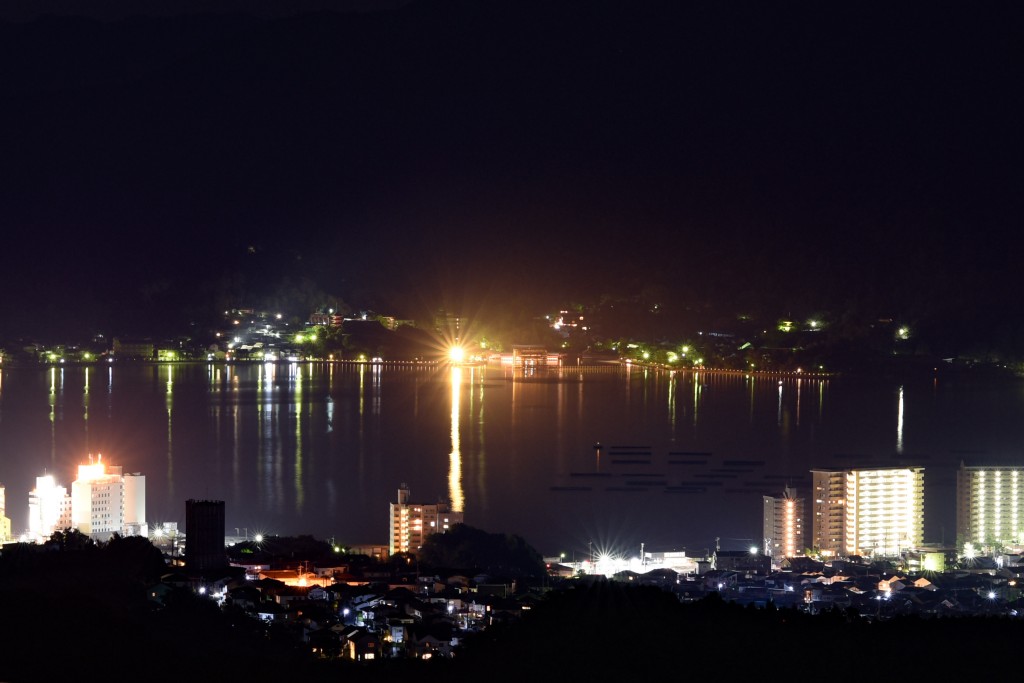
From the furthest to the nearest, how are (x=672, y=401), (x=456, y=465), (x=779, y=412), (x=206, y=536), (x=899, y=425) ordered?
(x=672, y=401)
(x=779, y=412)
(x=899, y=425)
(x=456, y=465)
(x=206, y=536)

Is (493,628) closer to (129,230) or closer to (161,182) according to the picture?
(129,230)

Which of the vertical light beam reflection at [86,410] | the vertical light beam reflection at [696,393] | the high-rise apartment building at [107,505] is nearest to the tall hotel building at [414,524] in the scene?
the high-rise apartment building at [107,505]

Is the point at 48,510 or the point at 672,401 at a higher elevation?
the point at 672,401

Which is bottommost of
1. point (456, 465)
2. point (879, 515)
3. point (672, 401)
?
point (456, 465)

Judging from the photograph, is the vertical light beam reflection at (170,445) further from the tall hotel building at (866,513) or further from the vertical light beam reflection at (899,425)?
the vertical light beam reflection at (899,425)

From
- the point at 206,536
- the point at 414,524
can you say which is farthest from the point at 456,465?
the point at 206,536

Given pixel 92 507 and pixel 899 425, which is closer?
pixel 92 507

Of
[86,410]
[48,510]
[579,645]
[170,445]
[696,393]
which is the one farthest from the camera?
[696,393]

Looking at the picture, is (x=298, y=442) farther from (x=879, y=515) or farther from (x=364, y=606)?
(x=364, y=606)
